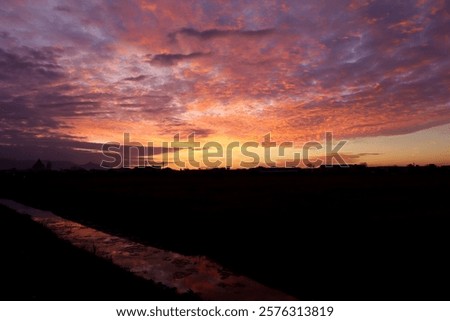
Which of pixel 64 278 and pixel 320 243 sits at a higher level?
pixel 320 243

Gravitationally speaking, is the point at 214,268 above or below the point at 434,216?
below

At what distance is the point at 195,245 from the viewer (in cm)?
1772

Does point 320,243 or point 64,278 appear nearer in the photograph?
point 64,278

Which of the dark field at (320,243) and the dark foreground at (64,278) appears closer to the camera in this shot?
the dark foreground at (64,278)

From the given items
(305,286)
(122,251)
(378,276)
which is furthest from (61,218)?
(378,276)

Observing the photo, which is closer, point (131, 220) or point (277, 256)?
point (277, 256)

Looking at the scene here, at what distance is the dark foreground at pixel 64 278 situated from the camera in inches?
404

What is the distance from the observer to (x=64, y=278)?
38.3 ft

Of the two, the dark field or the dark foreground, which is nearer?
the dark foreground

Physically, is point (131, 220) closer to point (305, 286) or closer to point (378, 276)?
point (305, 286)

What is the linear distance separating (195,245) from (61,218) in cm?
1848

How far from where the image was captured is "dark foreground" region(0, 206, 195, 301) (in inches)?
404
